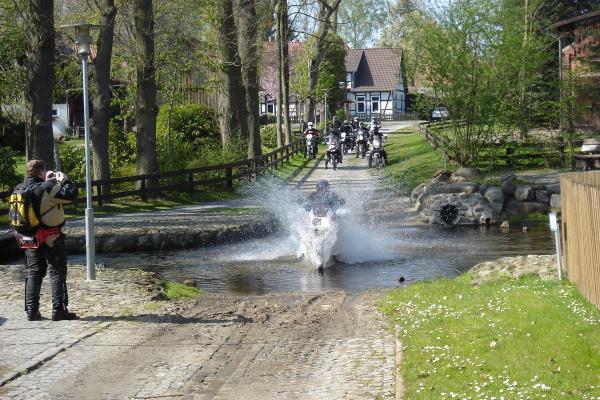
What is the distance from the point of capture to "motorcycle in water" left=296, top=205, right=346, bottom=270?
1902 cm

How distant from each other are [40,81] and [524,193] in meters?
14.7

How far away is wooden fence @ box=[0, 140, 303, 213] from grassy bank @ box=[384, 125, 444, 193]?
5740 millimetres

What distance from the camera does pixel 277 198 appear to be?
31109 millimetres

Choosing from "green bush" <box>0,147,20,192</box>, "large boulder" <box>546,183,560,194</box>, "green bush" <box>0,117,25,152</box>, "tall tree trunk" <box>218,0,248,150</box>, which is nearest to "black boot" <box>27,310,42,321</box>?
"green bush" <box>0,147,20,192</box>

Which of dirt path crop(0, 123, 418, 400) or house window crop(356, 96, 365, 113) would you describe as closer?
dirt path crop(0, 123, 418, 400)

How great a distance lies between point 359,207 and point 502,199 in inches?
179

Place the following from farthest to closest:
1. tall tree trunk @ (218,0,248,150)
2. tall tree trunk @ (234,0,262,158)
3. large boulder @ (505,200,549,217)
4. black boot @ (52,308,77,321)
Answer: tall tree trunk @ (234,0,262,158), tall tree trunk @ (218,0,248,150), large boulder @ (505,200,549,217), black boot @ (52,308,77,321)

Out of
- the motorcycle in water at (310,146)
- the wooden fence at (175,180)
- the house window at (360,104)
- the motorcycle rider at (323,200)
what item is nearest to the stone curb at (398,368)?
the motorcycle rider at (323,200)

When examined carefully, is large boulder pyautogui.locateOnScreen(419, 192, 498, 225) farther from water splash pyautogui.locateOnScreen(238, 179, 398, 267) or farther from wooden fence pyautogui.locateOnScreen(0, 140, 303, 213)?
wooden fence pyautogui.locateOnScreen(0, 140, 303, 213)

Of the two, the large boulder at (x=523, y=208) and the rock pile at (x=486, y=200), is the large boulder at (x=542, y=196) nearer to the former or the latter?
the rock pile at (x=486, y=200)

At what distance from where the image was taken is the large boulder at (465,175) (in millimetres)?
32500

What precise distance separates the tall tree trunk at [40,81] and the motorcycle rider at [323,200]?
740 cm

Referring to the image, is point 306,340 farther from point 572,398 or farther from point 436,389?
point 572,398

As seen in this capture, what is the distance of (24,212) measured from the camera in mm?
11430
